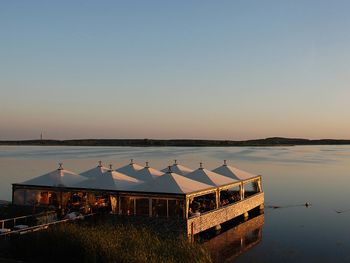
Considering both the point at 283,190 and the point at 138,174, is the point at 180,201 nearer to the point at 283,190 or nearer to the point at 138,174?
the point at 138,174

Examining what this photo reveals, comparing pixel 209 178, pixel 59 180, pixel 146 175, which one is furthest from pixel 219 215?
pixel 59 180

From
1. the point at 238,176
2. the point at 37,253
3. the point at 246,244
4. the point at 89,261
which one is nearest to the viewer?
the point at 89,261

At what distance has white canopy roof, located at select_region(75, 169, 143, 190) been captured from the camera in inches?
839

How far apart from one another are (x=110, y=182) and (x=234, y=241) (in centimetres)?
683

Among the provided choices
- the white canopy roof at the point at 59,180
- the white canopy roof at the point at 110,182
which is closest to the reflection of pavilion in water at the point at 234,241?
the white canopy roof at the point at 110,182

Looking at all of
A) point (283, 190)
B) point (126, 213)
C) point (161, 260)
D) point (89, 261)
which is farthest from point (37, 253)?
point (283, 190)

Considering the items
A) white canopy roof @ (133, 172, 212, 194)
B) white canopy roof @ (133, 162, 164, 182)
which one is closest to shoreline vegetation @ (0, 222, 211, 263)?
white canopy roof @ (133, 172, 212, 194)

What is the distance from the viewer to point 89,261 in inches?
538

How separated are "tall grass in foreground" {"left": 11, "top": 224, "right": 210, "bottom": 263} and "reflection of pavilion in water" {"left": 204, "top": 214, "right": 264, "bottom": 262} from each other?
469 cm

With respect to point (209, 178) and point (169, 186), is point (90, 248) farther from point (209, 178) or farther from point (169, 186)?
point (209, 178)

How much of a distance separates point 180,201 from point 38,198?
7.55 m

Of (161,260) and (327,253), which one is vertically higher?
(161,260)

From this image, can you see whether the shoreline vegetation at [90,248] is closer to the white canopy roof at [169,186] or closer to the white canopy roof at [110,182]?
the white canopy roof at [169,186]

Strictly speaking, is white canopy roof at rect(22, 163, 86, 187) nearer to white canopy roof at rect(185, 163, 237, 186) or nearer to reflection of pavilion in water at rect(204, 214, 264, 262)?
white canopy roof at rect(185, 163, 237, 186)
